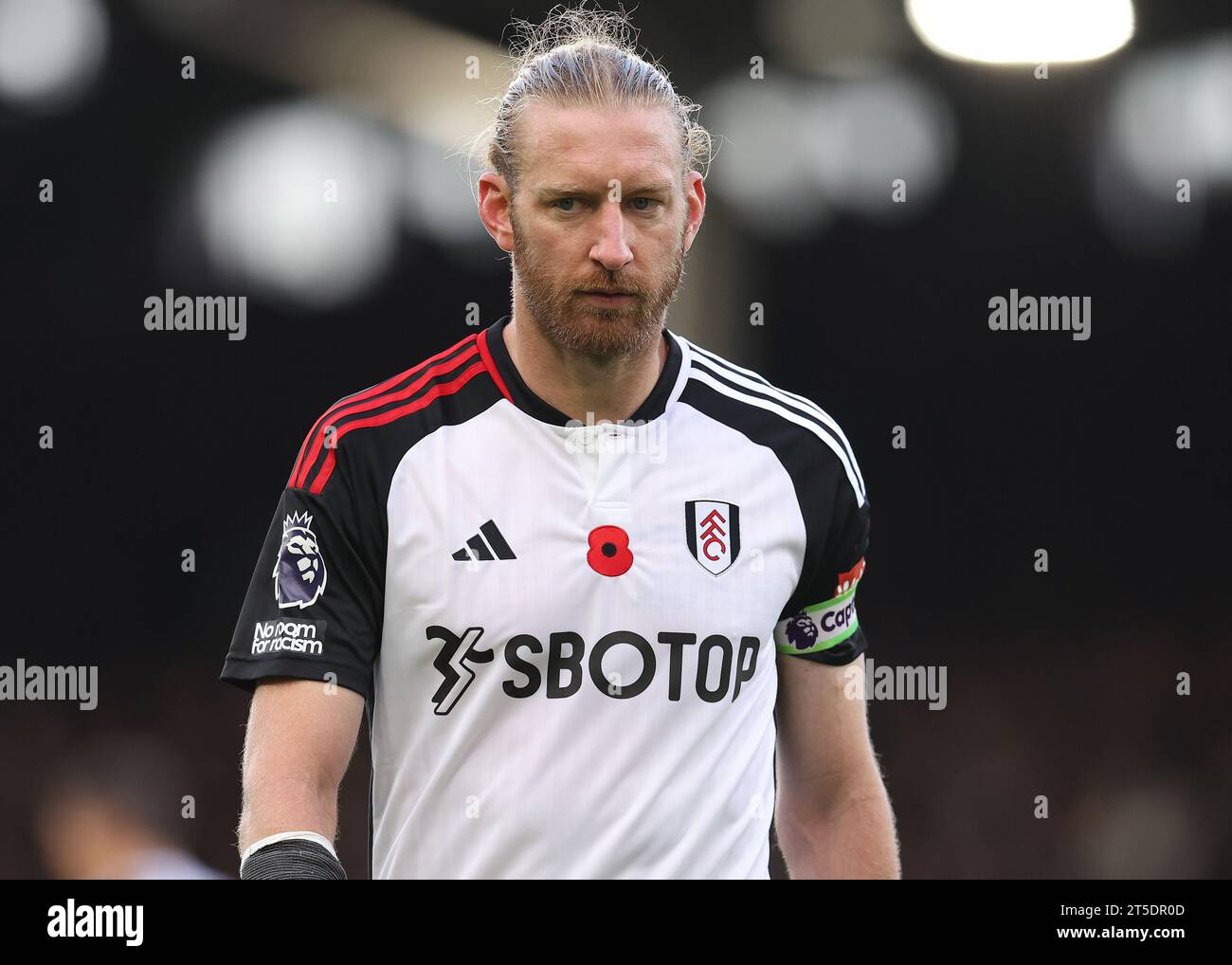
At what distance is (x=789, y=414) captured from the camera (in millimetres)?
2541

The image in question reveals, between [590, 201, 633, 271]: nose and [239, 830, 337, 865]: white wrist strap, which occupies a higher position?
[590, 201, 633, 271]: nose

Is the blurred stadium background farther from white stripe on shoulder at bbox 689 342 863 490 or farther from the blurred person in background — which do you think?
white stripe on shoulder at bbox 689 342 863 490

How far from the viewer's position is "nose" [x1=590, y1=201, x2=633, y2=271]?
2178mm

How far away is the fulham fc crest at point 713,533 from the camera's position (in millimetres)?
2344

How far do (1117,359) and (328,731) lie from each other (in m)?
3.44

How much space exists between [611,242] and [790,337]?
2.48 m

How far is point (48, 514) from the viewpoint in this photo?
14.6ft

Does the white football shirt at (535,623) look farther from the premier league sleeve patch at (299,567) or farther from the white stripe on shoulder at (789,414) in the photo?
the white stripe on shoulder at (789,414)

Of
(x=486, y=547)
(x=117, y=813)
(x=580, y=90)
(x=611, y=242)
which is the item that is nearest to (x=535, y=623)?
(x=486, y=547)

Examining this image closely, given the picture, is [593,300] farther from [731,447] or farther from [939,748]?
[939,748]

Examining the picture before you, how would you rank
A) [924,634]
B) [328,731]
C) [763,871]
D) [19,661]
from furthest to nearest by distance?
[924,634], [19,661], [763,871], [328,731]

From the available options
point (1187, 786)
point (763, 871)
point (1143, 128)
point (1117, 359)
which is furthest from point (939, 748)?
point (763, 871)

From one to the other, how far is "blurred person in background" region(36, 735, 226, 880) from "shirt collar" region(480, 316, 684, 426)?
2652 millimetres

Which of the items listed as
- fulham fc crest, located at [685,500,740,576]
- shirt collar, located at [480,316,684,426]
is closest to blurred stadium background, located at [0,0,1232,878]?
shirt collar, located at [480,316,684,426]
